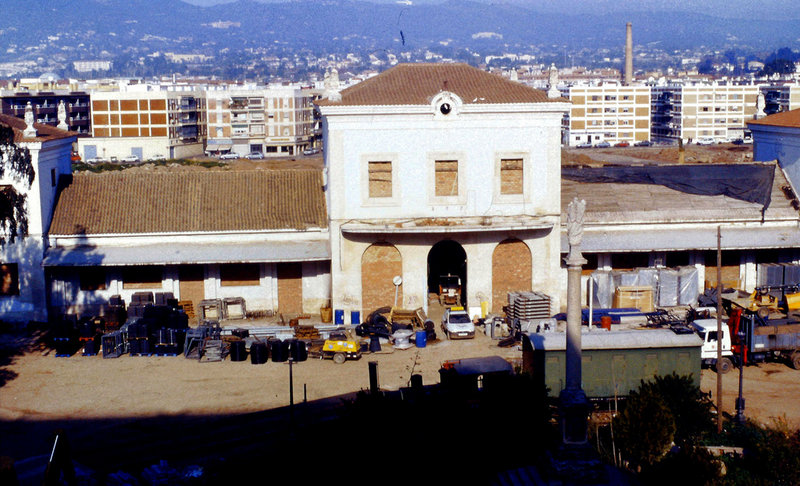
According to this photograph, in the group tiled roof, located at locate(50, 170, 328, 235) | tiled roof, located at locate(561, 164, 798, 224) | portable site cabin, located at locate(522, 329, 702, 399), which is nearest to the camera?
portable site cabin, located at locate(522, 329, 702, 399)

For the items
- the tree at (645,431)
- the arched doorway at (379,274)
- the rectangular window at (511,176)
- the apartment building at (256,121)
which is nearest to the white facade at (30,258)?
the arched doorway at (379,274)

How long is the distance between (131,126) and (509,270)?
8603 cm

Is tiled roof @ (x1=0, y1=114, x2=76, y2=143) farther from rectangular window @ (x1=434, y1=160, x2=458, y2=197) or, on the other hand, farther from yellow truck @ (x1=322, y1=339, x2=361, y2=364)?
rectangular window @ (x1=434, y1=160, x2=458, y2=197)

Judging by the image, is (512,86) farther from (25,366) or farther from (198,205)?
(25,366)

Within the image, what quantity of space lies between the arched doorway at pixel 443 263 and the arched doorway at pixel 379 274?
387 centimetres

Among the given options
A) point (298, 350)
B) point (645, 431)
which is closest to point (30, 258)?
point (298, 350)

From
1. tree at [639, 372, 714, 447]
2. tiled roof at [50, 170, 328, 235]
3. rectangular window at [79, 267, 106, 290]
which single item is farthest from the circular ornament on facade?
tree at [639, 372, 714, 447]

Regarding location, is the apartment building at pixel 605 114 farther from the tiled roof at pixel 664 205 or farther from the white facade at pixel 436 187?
the white facade at pixel 436 187

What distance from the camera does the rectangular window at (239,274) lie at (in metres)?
35.9

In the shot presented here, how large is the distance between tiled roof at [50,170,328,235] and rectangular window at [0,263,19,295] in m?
2.04

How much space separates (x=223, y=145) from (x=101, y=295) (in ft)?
300

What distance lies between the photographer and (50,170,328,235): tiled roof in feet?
118

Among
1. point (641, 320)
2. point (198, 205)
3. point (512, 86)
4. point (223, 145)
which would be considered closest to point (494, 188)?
point (512, 86)

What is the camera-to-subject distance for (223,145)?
12488cm
